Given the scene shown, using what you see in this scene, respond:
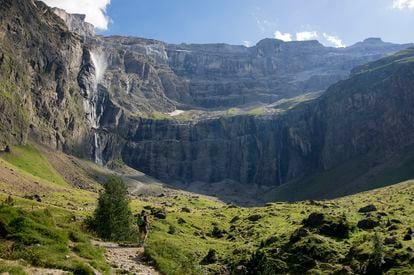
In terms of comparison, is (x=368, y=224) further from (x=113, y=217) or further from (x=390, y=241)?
(x=113, y=217)

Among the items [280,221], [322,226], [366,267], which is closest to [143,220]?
[366,267]

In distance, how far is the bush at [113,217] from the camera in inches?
2260

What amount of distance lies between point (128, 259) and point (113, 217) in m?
24.1

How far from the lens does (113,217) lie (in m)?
59.7

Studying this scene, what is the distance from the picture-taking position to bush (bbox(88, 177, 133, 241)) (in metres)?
57.4

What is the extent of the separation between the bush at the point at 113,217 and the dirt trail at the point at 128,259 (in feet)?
48.9

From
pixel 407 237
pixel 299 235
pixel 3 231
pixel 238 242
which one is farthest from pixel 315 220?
pixel 3 231

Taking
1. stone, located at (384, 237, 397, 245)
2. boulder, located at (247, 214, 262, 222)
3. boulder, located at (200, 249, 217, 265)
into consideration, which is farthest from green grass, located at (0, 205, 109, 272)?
boulder, located at (247, 214, 262, 222)

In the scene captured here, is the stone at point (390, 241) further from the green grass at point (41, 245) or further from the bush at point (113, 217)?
the green grass at point (41, 245)

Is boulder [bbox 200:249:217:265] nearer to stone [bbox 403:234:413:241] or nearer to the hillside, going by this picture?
the hillside

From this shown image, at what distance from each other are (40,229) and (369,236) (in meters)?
61.4

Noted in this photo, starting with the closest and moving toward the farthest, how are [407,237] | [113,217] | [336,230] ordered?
[113,217], [407,237], [336,230]

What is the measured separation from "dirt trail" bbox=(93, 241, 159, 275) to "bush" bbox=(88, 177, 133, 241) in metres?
14.9

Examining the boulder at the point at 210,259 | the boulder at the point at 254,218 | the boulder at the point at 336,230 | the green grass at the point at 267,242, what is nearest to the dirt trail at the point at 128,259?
the green grass at the point at 267,242
